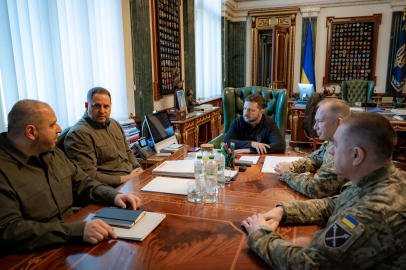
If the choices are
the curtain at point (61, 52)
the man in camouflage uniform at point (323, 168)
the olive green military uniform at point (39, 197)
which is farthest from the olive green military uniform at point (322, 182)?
the curtain at point (61, 52)

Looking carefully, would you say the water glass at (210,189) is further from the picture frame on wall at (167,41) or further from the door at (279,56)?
the door at (279,56)

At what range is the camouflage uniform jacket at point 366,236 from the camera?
2.80 ft

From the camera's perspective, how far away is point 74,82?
2.79 meters

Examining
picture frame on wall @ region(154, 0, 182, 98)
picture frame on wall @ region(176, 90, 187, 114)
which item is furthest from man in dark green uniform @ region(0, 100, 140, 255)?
picture frame on wall @ region(154, 0, 182, 98)

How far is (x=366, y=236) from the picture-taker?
0.85 metres

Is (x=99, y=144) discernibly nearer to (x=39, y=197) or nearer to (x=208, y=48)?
(x=39, y=197)

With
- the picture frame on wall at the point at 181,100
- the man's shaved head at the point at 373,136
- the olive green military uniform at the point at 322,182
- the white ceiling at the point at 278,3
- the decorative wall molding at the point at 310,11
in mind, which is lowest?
the olive green military uniform at the point at 322,182

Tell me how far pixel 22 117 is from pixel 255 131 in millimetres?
2109

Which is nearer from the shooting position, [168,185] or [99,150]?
[168,185]

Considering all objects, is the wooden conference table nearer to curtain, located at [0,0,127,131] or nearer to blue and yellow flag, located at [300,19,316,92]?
curtain, located at [0,0,127,131]

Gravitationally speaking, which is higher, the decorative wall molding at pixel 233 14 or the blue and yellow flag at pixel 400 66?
the decorative wall molding at pixel 233 14

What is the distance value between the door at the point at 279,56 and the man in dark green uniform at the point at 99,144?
507 centimetres

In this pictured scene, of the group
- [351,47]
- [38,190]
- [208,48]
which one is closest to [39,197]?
[38,190]

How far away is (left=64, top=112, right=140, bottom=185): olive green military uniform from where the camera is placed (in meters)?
2.15
